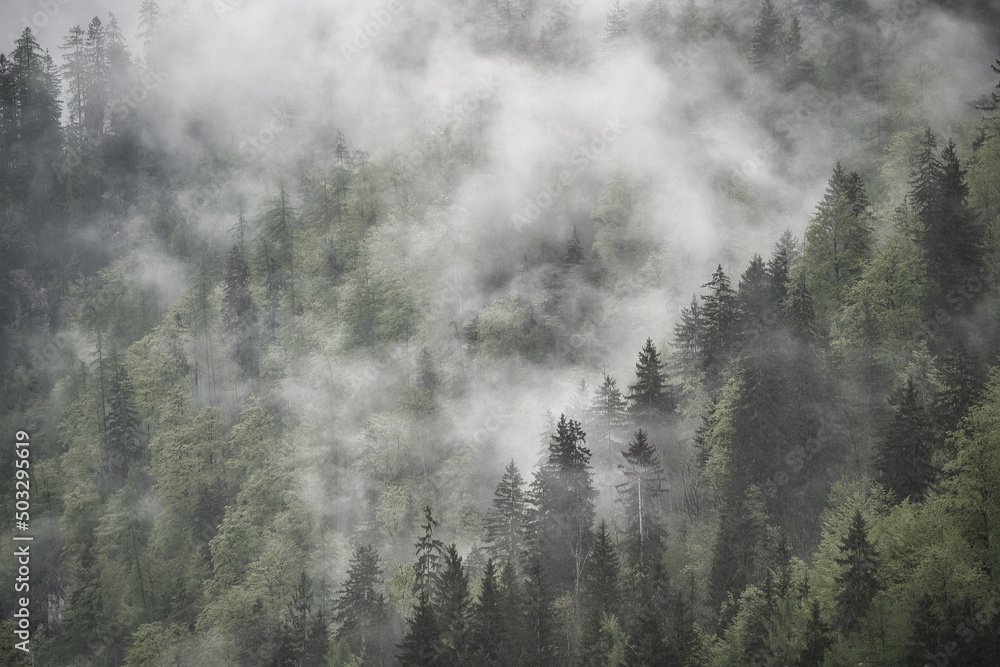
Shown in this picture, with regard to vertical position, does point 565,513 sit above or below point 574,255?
below

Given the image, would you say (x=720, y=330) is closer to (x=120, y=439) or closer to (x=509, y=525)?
(x=509, y=525)

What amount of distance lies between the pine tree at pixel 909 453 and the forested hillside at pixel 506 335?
18 centimetres

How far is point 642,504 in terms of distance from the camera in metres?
50.3

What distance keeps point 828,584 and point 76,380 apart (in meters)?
89.0

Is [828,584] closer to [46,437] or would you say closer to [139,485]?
[139,485]

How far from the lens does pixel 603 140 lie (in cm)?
10412

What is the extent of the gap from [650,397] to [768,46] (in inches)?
2610

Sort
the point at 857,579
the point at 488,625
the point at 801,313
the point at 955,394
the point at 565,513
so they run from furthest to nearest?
the point at 565,513 → the point at 801,313 → the point at 488,625 → the point at 955,394 → the point at 857,579

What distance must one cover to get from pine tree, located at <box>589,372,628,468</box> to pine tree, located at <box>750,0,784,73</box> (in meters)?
63.0

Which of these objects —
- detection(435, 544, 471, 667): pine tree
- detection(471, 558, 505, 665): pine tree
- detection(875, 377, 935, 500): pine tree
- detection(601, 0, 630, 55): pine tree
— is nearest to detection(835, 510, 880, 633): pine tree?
detection(875, 377, 935, 500): pine tree

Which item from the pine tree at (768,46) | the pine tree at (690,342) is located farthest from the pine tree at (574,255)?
the pine tree at (768,46)

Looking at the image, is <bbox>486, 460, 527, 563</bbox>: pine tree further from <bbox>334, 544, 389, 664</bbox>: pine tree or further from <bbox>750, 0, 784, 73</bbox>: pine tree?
<bbox>750, 0, 784, 73</bbox>: pine tree

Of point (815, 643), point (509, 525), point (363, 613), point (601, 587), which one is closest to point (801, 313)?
point (601, 587)

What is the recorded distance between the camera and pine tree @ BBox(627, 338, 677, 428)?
5362cm
